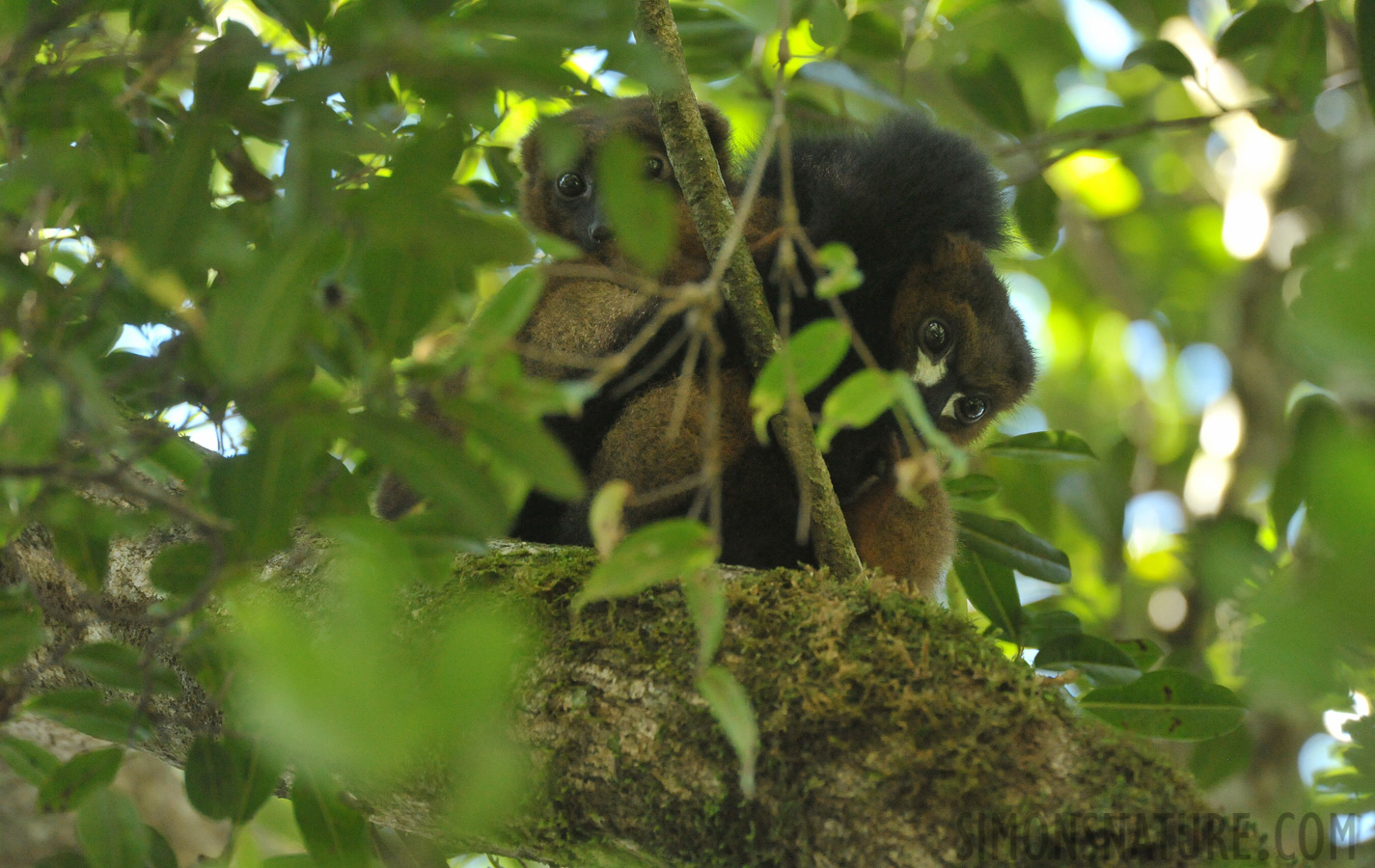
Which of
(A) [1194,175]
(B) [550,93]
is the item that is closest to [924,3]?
(B) [550,93]

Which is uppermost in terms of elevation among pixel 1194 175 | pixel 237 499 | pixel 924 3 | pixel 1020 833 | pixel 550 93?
pixel 1194 175

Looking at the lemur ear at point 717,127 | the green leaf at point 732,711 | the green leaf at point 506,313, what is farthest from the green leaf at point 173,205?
the lemur ear at point 717,127

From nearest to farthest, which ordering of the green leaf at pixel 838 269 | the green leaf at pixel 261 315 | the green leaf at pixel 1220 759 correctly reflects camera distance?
the green leaf at pixel 261 315
the green leaf at pixel 838 269
the green leaf at pixel 1220 759

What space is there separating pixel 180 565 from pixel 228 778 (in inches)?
16.2

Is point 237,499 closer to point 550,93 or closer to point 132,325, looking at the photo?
point 550,93

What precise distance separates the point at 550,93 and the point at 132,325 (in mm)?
1472

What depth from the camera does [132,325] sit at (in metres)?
2.33

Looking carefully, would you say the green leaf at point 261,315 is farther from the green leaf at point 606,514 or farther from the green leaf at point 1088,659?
the green leaf at point 1088,659

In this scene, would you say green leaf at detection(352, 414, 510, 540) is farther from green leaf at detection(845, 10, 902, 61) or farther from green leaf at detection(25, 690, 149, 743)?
green leaf at detection(845, 10, 902, 61)

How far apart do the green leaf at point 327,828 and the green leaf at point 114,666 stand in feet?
0.98

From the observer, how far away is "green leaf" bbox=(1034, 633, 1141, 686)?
2.78 metres

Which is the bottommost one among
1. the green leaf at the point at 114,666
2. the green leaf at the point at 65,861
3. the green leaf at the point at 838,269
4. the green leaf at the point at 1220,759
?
the green leaf at the point at 65,861

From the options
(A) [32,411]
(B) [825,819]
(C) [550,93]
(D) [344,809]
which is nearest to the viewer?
(C) [550,93]

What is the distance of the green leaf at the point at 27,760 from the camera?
6.87ft
